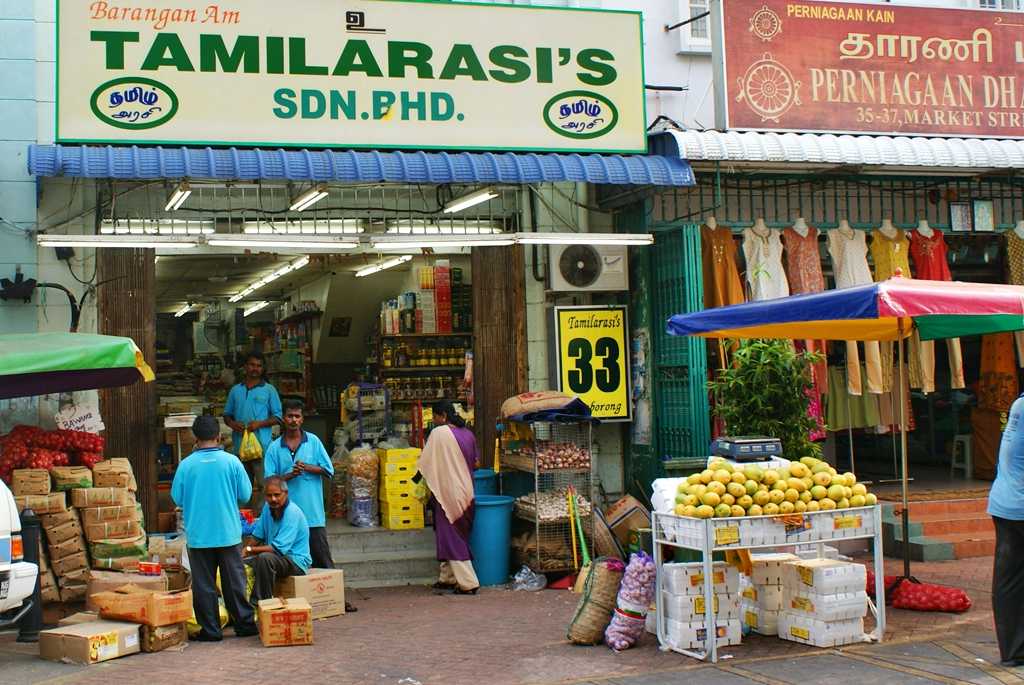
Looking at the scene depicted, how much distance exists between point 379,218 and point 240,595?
5032 mm

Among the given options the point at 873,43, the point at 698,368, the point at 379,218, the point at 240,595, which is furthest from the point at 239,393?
the point at 873,43

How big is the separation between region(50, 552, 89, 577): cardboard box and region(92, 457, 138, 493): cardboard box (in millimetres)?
692

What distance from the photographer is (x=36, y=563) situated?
945 cm

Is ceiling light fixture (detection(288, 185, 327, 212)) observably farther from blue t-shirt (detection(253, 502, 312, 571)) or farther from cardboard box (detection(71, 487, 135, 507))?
cardboard box (detection(71, 487, 135, 507))

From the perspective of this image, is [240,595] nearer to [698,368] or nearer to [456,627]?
[456,627]

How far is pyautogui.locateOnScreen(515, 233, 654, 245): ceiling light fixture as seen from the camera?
11.5 meters

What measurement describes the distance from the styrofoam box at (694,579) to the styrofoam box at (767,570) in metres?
0.48

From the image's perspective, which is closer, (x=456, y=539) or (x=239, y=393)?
(x=456, y=539)

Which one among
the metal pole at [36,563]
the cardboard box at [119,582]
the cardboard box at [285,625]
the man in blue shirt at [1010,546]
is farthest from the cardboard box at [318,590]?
the man in blue shirt at [1010,546]

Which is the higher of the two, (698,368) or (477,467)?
(698,368)

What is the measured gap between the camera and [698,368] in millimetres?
12398

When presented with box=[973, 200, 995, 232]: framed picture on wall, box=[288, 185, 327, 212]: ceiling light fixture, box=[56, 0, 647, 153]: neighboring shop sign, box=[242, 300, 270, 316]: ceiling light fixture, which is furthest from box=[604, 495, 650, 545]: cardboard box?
box=[242, 300, 270, 316]: ceiling light fixture

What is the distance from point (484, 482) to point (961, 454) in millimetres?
7403

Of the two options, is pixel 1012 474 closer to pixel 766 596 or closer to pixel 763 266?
pixel 766 596
